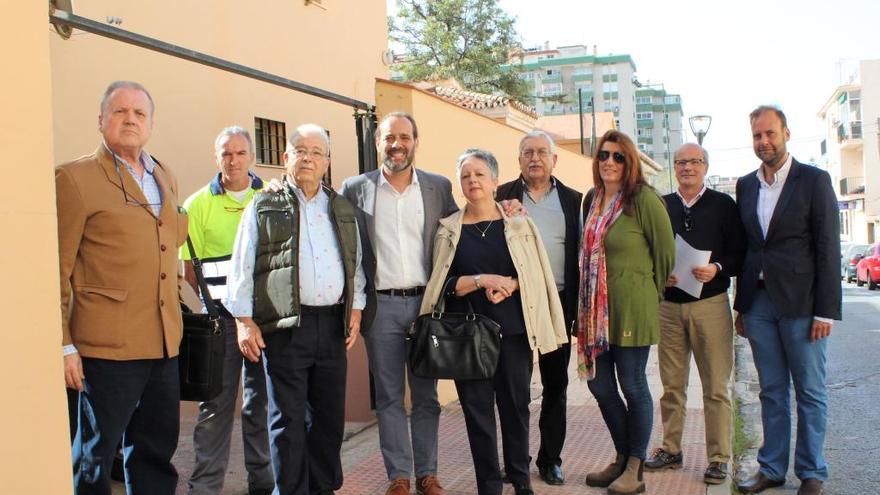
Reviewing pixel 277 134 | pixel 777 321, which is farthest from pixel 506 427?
pixel 277 134

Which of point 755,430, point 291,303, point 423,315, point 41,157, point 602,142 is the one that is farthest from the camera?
point 755,430

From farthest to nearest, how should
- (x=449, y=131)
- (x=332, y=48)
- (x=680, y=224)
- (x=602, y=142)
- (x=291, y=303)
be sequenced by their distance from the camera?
(x=332, y=48), (x=449, y=131), (x=680, y=224), (x=602, y=142), (x=291, y=303)

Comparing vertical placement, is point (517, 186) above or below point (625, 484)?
above

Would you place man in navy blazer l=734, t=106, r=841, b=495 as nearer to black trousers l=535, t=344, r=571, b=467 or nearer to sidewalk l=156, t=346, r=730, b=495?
sidewalk l=156, t=346, r=730, b=495

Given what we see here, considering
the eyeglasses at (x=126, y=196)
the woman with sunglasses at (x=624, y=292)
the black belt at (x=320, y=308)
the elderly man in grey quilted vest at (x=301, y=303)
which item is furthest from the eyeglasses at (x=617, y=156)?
the eyeglasses at (x=126, y=196)

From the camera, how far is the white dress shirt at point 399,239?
14.5 feet

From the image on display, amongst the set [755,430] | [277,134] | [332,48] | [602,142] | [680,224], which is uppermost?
[332,48]

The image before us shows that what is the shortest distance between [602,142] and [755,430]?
11.2 ft

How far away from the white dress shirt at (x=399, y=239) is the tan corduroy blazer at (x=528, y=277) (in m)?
0.16

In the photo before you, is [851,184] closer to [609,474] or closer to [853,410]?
[853,410]

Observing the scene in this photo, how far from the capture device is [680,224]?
487 centimetres

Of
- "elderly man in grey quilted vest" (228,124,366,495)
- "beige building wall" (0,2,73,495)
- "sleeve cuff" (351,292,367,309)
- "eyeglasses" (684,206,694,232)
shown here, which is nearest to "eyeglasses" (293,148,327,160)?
"elderly man in grey quilted vest" (228,124,366,495)

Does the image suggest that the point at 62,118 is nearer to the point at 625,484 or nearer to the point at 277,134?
the point at 277,134

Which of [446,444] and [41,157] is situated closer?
[41,157]
